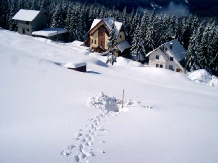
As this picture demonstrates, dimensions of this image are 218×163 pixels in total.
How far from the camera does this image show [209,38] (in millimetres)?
42312

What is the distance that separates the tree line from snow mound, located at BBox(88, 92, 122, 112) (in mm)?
30705

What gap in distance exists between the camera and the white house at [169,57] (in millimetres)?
44384

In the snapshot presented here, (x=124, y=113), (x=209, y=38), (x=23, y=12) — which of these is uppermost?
(x=23, y=12)

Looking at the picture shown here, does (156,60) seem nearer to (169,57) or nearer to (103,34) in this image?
(169,57)

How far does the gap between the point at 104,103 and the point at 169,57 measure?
34.1 m

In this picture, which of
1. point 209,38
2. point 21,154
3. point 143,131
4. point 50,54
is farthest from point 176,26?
point 21,154

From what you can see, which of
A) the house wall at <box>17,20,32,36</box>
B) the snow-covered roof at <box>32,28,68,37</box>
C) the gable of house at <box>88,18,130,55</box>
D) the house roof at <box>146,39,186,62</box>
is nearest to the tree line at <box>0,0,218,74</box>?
the snow-covered roof at <box>32,28,68,37</box>

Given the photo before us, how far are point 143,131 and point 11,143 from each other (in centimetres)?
536

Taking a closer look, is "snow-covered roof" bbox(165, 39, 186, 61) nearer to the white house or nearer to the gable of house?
the white house

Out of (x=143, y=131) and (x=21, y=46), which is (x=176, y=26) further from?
(x=143, y=131)

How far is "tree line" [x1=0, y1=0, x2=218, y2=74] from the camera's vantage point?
41938 mm

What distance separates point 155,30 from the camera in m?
51.0

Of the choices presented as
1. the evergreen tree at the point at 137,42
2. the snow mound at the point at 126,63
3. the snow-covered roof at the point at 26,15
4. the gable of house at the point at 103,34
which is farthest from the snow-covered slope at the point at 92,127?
the snow-covered roof at the point at 26,15

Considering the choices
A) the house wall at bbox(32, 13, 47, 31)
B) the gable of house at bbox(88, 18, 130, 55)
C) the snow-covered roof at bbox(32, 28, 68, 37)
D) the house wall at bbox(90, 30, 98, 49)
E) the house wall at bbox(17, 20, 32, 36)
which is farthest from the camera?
the house wall at bbox(32, 13, 47, 31)
